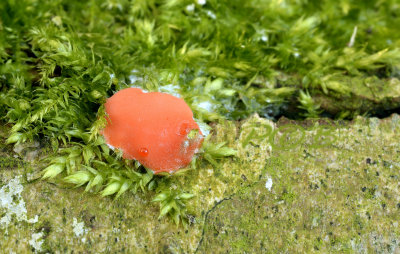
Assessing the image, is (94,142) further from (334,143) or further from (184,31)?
(334,143)

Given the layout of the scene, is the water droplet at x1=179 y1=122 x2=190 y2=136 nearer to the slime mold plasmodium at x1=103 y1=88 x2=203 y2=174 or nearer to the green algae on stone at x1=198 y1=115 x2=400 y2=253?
the slime mold plasmodium at x1=103 y1=88 x2=203 y2=174

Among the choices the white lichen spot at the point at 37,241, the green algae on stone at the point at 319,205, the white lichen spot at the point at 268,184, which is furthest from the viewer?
the white lichen spot at the point at 268,184

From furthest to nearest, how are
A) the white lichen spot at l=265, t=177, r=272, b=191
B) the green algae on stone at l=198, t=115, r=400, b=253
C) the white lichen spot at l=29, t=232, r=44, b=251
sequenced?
the white lichen spot at l=265, t=177, r=272, b=191, the green algae on stone at l=198, t=115, r=400, b=253, the white lichen spot at l=29, t=232, r=44, b=251

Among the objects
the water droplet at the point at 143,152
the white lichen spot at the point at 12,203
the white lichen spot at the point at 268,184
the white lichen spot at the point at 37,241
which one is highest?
the water droplet at the point at 143,152

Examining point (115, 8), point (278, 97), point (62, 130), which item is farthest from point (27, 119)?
point (278, 97)

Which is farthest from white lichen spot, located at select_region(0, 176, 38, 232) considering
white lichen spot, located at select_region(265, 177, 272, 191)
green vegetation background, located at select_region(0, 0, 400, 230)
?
white lichen spot, located at select_region(265, 177, 272, 191)

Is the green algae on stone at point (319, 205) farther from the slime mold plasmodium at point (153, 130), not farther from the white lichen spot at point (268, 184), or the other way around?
the slime mold plasmodium at point (153, 130)

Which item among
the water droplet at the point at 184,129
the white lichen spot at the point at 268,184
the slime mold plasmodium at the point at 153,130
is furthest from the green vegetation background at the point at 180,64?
the white lichen spot at the point at 268,184
